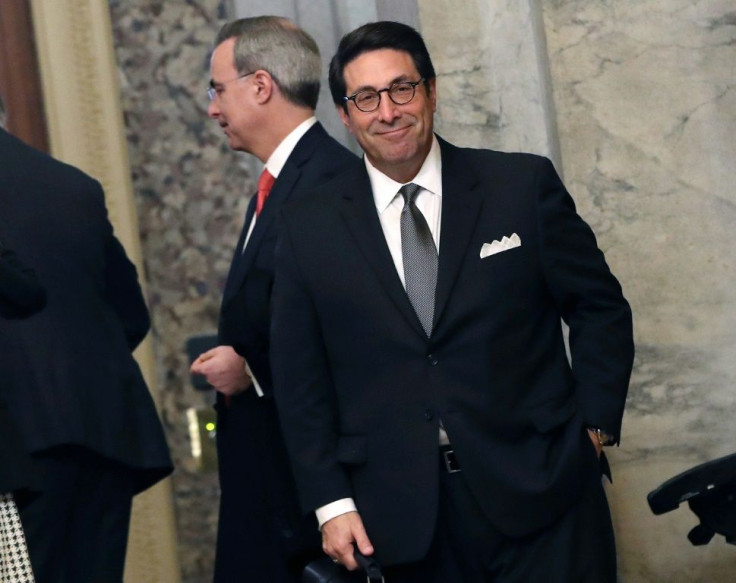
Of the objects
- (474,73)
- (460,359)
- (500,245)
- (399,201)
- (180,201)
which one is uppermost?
(474,73)

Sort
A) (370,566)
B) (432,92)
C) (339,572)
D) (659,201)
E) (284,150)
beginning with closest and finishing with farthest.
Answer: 1. (370,566)
2. (339,572)
3. (432,92)
4. (284,150)
5. (659,201)

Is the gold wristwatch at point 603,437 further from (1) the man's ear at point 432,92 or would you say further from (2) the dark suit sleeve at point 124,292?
(2) the dark suit sleeve at point 124,292

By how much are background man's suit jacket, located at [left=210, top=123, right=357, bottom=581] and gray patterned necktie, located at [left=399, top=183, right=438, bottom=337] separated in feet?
2.15

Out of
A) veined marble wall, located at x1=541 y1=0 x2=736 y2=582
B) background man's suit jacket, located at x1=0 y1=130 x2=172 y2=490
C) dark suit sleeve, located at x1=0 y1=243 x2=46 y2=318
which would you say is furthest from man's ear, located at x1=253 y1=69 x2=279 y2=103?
dark suit sleeve, located at x1=0 y1=243 x2=46 y2=318

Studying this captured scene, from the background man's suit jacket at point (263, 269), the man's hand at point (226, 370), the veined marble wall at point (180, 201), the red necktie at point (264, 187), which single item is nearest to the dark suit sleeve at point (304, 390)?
the background man's suit jacket at point (263, 269)

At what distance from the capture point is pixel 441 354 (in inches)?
120

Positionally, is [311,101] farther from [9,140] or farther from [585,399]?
[585,399]

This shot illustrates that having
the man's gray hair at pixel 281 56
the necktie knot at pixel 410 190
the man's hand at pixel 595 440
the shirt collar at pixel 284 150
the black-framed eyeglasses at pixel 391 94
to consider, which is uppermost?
the man's gray hair at pixel 281 56

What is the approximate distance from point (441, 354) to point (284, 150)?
109 cm

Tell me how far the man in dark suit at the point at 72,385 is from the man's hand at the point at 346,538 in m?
0.75

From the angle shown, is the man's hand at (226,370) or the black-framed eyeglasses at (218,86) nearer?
the man's hand at (226,370)

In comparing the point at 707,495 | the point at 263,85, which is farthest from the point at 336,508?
the point at 263,85

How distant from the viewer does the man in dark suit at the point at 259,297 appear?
3.74 metres

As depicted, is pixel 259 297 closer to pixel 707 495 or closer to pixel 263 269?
pixel 263 269
